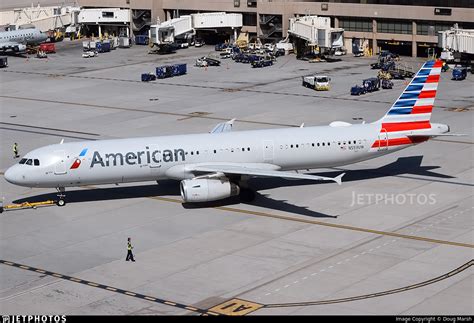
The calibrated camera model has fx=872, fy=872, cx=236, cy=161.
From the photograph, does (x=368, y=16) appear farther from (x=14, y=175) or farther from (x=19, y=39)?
(x=14, y=175)

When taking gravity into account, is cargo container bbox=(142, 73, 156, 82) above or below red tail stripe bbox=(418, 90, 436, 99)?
below

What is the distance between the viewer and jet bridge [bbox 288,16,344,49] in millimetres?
137625

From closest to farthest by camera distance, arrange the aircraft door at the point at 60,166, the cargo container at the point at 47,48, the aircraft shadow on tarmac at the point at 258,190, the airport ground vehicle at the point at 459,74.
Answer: the aircraft door at the point at 60,166, the aircraft shadow on tarmac at the point at 258,190, the airport ground vehicle at the point at 459,74, the cargo container at the point at 47,48

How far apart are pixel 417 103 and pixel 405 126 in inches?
85.9

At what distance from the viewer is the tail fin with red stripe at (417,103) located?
68.8 meters

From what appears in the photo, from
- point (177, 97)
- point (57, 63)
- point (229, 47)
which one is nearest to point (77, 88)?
point (177, 97)

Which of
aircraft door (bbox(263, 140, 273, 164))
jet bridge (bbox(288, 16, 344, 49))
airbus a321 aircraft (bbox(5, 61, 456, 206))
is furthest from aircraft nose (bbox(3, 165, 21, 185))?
jet bridge (bbox(288, 16, 344, 49))

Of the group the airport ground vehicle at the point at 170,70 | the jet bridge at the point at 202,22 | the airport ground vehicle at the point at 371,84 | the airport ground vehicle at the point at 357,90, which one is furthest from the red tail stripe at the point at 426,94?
the jet bridge at the point at 202,22

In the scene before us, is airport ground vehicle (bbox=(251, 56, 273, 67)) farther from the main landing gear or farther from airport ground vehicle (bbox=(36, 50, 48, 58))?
the main landing gear

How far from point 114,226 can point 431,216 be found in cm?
2202

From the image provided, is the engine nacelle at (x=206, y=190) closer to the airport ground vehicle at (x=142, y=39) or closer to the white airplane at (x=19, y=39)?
the white airplane at (x=19, y=39)

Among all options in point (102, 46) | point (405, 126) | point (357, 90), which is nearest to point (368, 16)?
point (357, 90)

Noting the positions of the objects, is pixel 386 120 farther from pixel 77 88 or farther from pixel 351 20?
pixel 351 20

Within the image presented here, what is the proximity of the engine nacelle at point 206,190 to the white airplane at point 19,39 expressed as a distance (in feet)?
327
